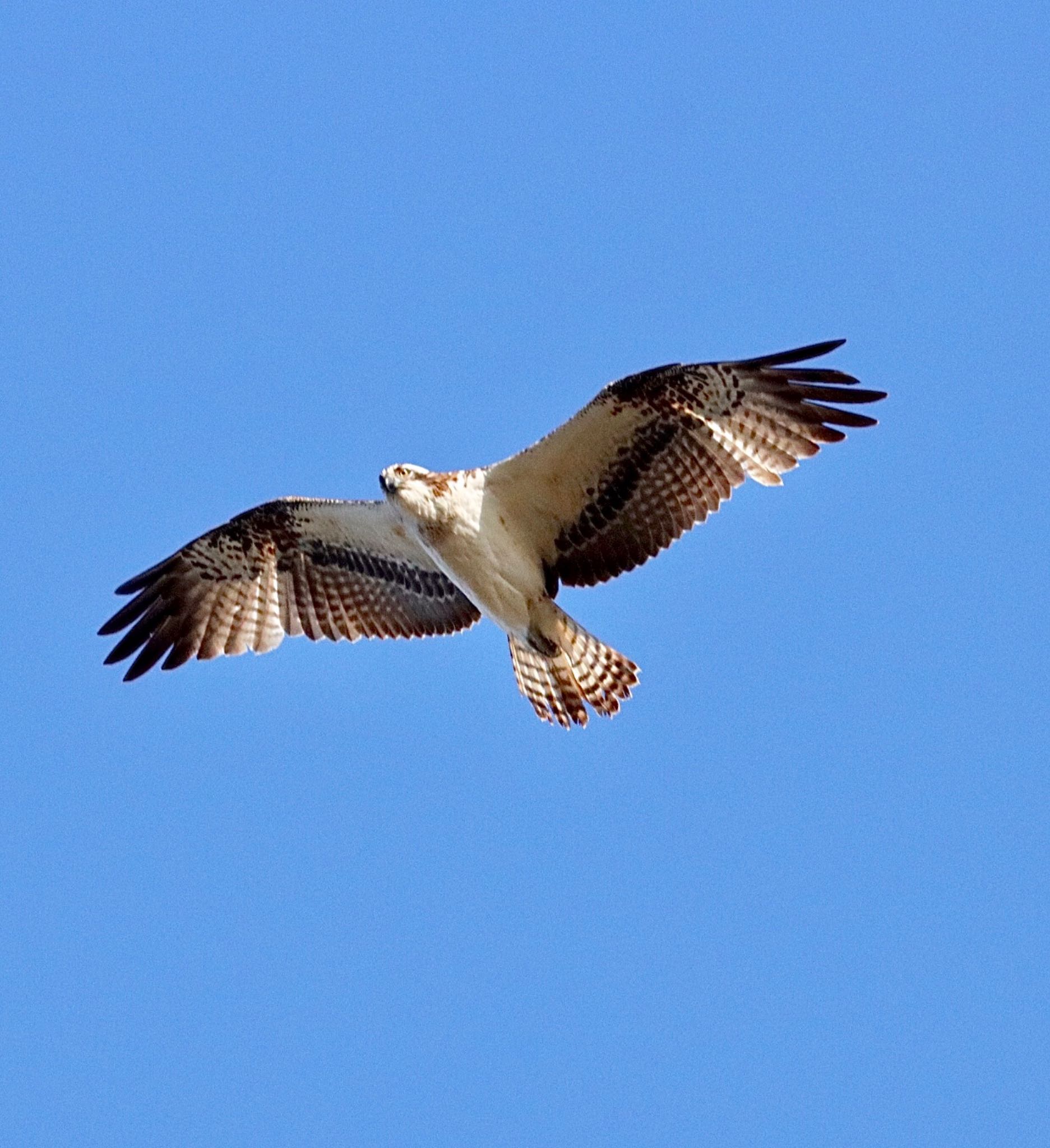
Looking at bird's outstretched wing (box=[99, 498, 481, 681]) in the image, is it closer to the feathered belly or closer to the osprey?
the osprey

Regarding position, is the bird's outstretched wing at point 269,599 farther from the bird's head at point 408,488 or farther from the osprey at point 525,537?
the bird's head at point 408,488

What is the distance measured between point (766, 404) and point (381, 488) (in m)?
2.33

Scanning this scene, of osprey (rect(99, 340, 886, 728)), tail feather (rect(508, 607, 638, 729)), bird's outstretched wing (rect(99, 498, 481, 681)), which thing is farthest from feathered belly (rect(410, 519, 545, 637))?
bird's outstretched wing (rect(99, 498, 481, 681))

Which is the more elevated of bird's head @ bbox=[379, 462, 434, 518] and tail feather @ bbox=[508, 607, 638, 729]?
bird's head @ bbox=[379, 462, 434, 518]

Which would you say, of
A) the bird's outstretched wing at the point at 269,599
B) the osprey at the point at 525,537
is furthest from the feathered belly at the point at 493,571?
the bird's outstretched wing at the point at 269,599

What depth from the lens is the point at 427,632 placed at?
1255 centimetres

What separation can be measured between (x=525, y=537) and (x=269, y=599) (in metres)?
1.92

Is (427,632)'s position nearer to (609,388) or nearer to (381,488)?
(381,488)

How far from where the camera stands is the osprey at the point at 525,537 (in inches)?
444

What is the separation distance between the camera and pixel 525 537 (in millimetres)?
11773

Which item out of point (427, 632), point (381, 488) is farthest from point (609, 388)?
point (427, 632)

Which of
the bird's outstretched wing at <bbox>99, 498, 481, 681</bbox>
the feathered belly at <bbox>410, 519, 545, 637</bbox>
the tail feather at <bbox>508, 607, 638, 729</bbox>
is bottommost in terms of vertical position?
the tail feather at <bbox>508, 607, 638, 729</bbox>

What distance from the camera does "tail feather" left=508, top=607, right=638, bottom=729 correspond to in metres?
11.9

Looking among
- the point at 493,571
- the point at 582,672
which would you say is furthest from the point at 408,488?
the point at 582,672
